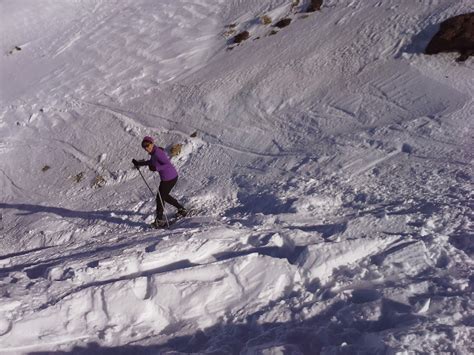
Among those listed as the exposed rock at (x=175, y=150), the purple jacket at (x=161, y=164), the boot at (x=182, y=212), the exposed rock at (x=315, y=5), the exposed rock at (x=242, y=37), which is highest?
the exposed rock at (x=315, y=5)

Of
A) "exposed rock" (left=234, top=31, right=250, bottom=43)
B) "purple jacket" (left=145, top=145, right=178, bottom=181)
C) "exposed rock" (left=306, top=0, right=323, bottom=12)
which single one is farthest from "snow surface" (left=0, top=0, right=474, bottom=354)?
"purple jacket" (left=145, top=145, right=178, bottom=181)

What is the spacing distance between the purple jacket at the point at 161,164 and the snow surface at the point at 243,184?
3.52 ft

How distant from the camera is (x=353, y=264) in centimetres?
599

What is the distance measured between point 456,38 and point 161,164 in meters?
7.37

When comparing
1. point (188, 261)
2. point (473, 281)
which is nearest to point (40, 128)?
point (188, 261)

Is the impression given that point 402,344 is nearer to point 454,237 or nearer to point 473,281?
point 473,281

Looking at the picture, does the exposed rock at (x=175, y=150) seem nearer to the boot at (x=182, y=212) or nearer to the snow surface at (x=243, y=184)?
the snow surface at (x=243, y=184)

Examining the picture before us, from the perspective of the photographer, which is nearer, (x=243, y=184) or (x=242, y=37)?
(x=243, y=184)

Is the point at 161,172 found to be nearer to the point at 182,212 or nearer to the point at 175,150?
the point at 182,212

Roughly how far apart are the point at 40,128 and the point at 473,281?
44.7 ft

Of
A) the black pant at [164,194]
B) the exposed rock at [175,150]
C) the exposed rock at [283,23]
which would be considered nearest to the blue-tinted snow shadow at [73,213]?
the black pant at [164,194]

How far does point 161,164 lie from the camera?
8.97 meters

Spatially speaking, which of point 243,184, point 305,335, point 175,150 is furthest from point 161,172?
point 305,335

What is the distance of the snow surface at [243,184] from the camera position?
5551 millimetres
